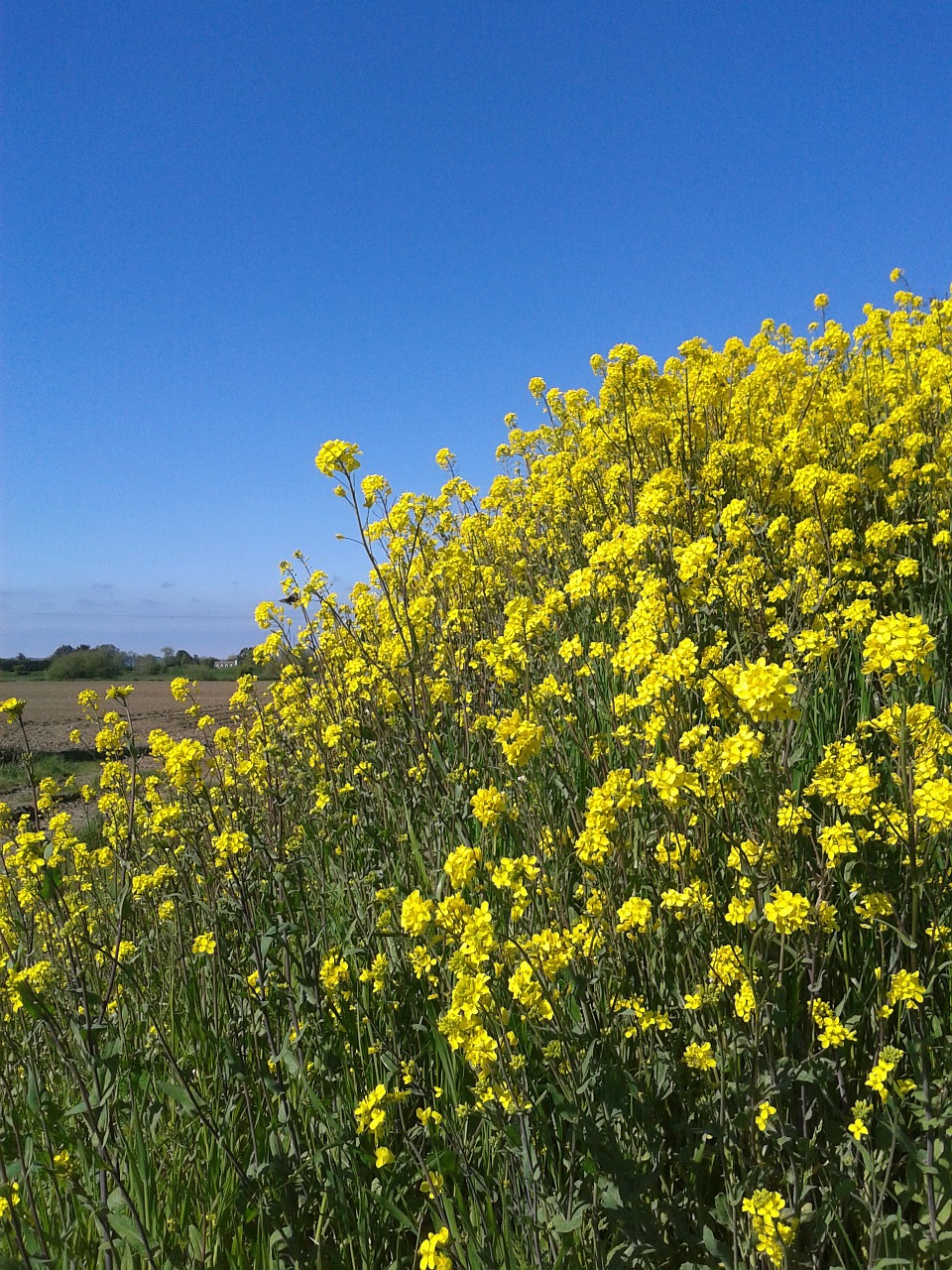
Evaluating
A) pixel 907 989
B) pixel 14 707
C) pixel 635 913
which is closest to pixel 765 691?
pixel 635 913

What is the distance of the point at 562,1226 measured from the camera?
191 cm

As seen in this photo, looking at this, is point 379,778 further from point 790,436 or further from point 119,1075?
point 790,436

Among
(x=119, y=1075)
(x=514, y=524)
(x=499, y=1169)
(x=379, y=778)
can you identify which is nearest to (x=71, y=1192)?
(x=119, y=1075)

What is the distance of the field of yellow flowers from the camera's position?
2.16m

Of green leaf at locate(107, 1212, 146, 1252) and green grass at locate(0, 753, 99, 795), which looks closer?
green leaf at locate(107, 1212, 146, 1252)

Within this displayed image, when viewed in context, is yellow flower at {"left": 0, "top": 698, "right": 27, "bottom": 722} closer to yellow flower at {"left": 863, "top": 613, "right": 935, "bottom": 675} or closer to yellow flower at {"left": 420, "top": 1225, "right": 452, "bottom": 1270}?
yellow flower at {"left": 420, "top": 1225, "right": 452, "bottom": 1270}

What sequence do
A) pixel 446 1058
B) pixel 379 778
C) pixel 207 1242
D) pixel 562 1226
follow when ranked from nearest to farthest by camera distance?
pixel 562 1226 < pixel 207 1242 < pixel 446 1058 < pixel 379 778

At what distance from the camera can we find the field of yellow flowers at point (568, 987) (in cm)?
216

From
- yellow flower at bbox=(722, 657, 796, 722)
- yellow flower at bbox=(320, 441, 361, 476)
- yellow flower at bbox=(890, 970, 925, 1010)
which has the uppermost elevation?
yellow flower at bbox=(320, 441, 361, 476)

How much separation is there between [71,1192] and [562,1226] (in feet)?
5.30

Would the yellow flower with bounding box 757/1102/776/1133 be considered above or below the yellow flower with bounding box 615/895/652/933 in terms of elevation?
below

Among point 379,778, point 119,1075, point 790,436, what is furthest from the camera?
point 790,436

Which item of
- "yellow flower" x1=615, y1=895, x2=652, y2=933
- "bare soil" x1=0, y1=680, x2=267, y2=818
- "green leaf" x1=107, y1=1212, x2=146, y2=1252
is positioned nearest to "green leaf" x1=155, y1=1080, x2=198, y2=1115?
"green leaf" x1=107, y1=1212, x2=146, y2=1252

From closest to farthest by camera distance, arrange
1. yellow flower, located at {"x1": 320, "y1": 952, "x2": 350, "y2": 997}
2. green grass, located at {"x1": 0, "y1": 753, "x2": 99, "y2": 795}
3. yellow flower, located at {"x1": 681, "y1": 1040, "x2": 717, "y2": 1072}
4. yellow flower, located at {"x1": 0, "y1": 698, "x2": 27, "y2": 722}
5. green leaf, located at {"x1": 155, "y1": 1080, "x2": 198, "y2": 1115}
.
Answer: yellow flower, located at {"x1": 681, "y1": 1040, "x2": 717, "y2": 1072}, green leaf, located at {"x1": 155, "y1": 1080, "x2": 198, "y2": 1115}, yellow flower, located at {"x1": 320, "y1": 952, "x2": 350, "y2": 997}, yellow flower, located at {"x1": 0, "y1": 698, "x2": 27, "y2": 722}, green grass, located at {"x1": 0, "y1": 753, "x2": 99, "y2": 795}
